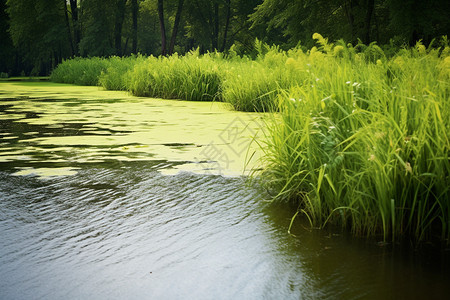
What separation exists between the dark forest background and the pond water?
10.3 meters

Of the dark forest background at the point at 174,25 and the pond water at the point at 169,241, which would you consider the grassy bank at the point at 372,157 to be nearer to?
the pond water at the point at 169,241

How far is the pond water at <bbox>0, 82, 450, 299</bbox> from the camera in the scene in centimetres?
207

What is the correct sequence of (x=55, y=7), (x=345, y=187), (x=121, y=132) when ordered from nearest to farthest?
1. (x=345, y=187)
2. (x=121, y=132)
3. (x=55, y=7)

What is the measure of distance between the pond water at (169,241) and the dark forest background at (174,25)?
33.8 feet

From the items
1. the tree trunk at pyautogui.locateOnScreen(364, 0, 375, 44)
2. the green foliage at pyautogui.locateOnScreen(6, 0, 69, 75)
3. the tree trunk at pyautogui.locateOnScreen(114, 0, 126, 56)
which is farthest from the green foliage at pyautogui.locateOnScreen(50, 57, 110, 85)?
the green foliage at pyautogui.locateOnScreen(6, 0, 69, 75)

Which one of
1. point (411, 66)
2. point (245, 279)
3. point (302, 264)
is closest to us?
point (245, 279)

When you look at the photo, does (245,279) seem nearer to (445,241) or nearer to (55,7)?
(445,241)

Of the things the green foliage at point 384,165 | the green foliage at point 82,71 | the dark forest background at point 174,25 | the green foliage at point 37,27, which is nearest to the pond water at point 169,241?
the green foliage at point 384,165

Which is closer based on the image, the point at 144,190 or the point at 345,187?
the point at 345,187

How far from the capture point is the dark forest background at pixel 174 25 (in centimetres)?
1541

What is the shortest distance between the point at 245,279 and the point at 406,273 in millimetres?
696

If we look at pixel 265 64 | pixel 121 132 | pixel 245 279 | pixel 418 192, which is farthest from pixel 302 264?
pixel 265 64

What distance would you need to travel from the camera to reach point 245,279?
2150 millimetres

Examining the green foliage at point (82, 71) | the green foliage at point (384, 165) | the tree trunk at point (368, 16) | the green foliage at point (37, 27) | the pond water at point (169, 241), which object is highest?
the green foliage at point (37, 27)
